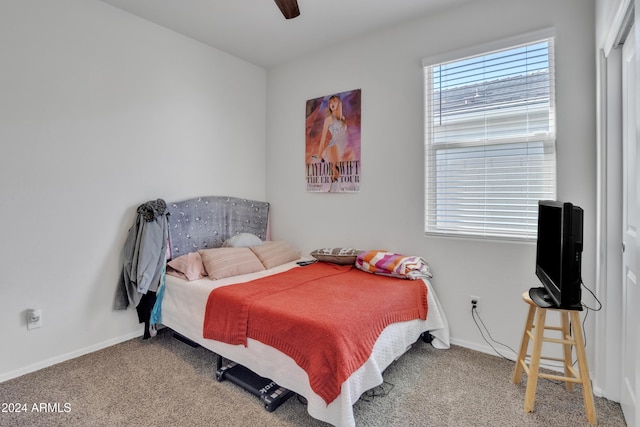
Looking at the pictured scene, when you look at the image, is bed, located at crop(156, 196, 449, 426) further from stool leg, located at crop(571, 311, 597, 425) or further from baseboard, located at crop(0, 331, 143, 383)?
stool leg, located at crop(571, 311, 597, 425)

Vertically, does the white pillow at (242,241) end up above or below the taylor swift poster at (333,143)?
below

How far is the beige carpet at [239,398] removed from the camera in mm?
1798

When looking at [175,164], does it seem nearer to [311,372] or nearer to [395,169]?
[395,169]

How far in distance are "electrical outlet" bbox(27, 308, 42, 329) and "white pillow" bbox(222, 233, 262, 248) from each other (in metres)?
1.49

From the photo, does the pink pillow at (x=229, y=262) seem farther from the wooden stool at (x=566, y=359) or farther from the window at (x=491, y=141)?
the wooden stool at (x=566, y=359)

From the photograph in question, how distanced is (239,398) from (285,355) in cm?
46

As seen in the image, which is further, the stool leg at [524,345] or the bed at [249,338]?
the stool leg at [524,345]

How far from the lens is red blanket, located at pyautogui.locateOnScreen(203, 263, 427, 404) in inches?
66.1

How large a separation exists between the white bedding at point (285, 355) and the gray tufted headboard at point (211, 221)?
0.44 m

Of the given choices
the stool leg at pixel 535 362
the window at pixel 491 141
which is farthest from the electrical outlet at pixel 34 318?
the stool leg at pixel 535 362

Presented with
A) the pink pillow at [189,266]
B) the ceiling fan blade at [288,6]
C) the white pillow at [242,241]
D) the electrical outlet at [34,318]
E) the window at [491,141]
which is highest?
the ceiling fan blade at [288,6]

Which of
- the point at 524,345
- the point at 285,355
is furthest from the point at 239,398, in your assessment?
the point at 524,345

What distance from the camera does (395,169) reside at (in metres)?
3.00

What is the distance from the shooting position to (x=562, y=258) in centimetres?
165
